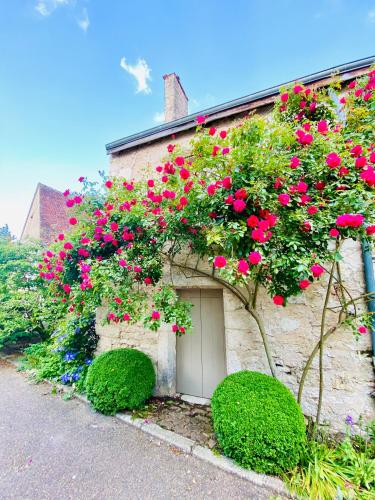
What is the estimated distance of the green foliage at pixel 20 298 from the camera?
5.27 m

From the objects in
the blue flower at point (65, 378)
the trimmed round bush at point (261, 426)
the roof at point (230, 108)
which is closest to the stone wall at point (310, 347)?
the trimmed round bush at point (261, 426)

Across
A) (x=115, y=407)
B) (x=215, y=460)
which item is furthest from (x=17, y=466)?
(x=215, y=460)

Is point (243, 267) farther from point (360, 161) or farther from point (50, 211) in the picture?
point (50, 211)

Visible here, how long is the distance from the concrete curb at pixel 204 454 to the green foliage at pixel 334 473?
0.43 feet

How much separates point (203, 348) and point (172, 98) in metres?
5.75

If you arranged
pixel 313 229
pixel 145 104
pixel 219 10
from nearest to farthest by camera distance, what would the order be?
1. pixel 313 229
2. pixel 219 10
3. pixel 145 104

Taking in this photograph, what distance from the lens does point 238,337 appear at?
3.01m

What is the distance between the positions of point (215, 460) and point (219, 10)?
717cm

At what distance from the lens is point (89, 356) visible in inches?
168

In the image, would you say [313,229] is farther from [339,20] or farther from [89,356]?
[89,356]

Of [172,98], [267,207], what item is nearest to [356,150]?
[267,207]

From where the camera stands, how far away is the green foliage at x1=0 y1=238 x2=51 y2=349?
17.3 feet

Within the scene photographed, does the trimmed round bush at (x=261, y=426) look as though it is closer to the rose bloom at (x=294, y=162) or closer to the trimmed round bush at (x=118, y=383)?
the trimmed round bush at (x=118, y=383)

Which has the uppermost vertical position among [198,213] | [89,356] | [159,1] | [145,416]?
[159,1]
